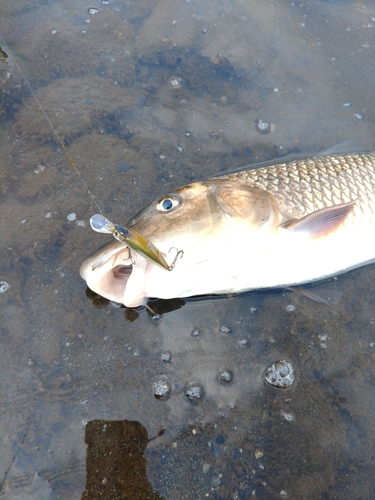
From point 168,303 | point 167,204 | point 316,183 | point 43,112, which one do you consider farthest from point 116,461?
point 43,112

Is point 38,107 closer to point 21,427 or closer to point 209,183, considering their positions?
point 209,183

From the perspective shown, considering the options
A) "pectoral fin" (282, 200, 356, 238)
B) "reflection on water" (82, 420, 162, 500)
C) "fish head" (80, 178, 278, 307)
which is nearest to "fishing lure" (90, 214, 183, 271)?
"fish head" (80, 178, 278, 307)

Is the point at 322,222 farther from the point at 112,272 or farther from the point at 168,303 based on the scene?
the point at 112,272

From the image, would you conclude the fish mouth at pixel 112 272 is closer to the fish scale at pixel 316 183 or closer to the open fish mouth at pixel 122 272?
the open fish mouth at pixel 122 272

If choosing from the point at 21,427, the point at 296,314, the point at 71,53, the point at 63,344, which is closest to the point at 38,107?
the point at 71,53

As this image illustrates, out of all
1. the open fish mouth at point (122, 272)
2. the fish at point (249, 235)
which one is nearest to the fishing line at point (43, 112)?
the open fish mouth at point (122, 272)

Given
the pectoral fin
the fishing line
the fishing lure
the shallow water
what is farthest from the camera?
the fishing line

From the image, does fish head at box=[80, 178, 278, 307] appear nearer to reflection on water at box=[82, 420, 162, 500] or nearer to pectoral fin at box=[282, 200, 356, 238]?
pectoral fin at box=[282, 200, 356, 238]
